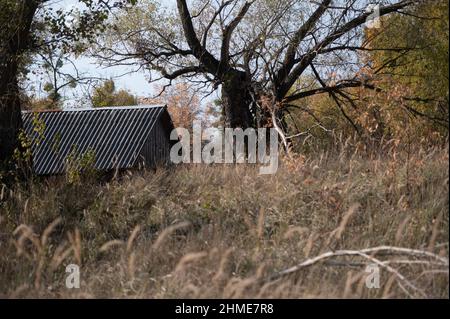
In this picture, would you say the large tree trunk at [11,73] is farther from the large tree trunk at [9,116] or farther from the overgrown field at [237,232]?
the overgrown field at [237,232]

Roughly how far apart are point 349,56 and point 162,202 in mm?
11991

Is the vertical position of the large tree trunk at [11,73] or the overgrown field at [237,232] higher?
the large tree trunk at [11,73]

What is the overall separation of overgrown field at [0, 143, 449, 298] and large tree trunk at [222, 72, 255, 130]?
824 centimetres

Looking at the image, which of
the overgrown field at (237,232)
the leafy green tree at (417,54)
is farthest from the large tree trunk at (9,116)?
the leafy green tree at (417,54)

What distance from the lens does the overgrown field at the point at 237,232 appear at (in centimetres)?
639

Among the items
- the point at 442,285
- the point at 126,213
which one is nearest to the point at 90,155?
the point at 126,213

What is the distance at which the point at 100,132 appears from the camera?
82.3 ft

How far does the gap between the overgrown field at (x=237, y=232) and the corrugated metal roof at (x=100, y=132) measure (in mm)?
11935

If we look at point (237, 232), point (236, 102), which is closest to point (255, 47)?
point (236, 102)

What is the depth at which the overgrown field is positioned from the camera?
6.39 metres

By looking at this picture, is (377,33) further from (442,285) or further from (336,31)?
(442,285)

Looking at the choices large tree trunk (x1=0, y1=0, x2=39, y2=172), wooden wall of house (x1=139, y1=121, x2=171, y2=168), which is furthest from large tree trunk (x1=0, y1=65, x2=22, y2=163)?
wooden wall of house (x1=139, y1=121, x2=171, y2=168)

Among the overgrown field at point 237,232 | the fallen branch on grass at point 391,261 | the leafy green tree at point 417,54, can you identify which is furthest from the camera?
the leafy green tree at point 417,54

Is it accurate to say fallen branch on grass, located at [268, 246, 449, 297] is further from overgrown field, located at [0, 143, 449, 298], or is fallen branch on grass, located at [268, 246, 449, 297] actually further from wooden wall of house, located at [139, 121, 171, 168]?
wooden wall of house, located at [139, 121, 171, 168]
